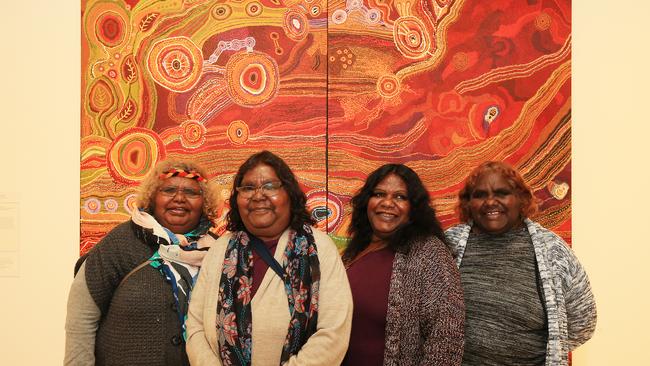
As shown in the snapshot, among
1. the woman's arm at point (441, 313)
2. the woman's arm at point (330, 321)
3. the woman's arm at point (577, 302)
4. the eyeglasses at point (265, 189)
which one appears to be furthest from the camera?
the woman's arm at point (577, 302)

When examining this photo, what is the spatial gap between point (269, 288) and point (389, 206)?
64cm

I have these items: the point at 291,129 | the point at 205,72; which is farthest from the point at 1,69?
the point at 291,129

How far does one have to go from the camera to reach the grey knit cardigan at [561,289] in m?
2.12

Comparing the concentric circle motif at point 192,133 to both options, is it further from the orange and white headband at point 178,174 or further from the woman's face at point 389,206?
the woman's face at point 389,206

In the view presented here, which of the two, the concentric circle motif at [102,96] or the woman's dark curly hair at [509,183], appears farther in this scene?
the concentric circle motif at [102,96]

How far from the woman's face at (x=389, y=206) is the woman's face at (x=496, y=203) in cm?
34

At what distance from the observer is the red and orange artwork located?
3008mm

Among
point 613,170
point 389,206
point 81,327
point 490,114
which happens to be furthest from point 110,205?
point 613,170

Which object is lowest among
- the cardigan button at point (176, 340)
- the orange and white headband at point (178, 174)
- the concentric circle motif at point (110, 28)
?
the cardigan button at point (176, 340)

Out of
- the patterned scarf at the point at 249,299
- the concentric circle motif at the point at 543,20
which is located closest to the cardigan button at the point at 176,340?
the patterned scarf at the point at 249,299

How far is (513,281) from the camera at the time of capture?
2188mm

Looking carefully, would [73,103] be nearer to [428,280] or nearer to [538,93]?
[428,280]

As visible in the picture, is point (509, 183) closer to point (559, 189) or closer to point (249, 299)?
point (559, 189)

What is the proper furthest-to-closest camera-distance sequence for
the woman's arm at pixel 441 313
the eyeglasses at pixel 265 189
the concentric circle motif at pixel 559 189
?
the concentric circle motif at pixel 559 189
the eyeglasses at pixel 265 189
the woman's arm at pixel 441 313
